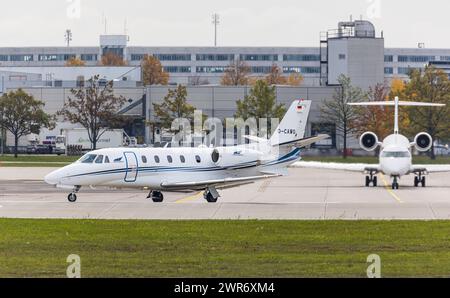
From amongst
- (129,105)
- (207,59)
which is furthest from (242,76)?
(129,105)

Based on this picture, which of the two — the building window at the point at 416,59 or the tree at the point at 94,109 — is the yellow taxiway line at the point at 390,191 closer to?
the tree at the point at 94,109

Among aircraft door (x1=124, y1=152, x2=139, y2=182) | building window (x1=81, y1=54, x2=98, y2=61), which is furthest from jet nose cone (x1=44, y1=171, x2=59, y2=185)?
building window (x1=81, y1=54, x2=98, y2=61)

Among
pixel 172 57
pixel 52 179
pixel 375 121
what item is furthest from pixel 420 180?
pixel 172 57

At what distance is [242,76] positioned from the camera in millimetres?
159125

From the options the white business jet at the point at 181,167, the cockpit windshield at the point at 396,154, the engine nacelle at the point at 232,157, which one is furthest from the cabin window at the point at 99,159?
the cockpit windshield at the point at 396,154

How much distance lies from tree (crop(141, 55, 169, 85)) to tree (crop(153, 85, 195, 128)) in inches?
2206

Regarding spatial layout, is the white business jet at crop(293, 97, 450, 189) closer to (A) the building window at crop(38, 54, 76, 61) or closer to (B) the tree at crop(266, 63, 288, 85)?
(B) the tree at crop(266, 63, 288, 85)

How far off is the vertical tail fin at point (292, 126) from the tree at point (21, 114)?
58.9 metres

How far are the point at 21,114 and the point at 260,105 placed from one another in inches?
855

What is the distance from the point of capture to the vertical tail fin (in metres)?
42.7

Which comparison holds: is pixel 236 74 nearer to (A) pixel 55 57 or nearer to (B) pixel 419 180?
(A) pixel 55 57

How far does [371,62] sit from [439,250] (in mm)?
99873
